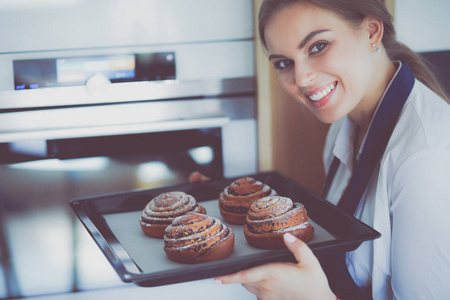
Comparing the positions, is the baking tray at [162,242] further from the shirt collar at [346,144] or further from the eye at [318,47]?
the eye at [318,47]

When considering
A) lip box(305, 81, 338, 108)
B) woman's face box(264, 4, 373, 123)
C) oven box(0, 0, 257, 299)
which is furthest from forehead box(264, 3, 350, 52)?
oven box(0, 0, 257, 299)

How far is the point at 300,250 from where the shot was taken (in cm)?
84

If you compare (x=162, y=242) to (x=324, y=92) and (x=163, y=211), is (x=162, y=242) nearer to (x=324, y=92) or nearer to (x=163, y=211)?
(x=163, y=211)

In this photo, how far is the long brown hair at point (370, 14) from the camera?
981 millimetres

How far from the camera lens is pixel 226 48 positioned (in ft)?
4.35

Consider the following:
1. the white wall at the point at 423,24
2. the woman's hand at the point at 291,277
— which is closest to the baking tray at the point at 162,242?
the woman's hand at the point at 291,277

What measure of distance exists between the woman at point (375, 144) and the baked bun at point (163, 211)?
26 centimetres

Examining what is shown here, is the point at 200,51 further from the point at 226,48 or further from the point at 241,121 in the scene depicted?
the point at 241,121

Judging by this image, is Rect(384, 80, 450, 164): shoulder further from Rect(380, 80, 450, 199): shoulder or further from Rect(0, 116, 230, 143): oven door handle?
Rect(0, 116, 230, 143): oven door handle

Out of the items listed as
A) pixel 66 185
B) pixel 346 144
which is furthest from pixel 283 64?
pixel 66 185

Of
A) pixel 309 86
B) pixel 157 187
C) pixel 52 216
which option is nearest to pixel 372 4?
pixel 309 86

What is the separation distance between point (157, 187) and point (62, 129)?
0.30 meters

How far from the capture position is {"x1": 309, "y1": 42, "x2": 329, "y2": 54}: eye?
99cm

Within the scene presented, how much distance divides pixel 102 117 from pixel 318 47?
64cm
